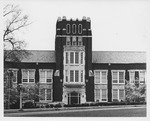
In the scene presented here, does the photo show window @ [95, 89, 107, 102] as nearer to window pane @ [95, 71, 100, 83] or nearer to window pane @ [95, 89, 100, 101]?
window pane @ [95, 89, 100, 101]

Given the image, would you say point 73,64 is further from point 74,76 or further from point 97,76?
point 97,76

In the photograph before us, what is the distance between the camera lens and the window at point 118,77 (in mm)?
26559

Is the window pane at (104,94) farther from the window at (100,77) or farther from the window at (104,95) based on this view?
the window at (100,77)

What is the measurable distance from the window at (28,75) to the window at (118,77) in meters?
3.89

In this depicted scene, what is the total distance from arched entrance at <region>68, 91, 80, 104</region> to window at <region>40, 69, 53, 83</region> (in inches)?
47.5

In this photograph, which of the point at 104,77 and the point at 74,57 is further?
the point at 74,57

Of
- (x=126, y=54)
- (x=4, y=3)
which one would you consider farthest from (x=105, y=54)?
(x=4, y=3)

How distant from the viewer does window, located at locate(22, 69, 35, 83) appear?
26.3 metres

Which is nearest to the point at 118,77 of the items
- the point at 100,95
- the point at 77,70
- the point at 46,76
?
the point at 100,95

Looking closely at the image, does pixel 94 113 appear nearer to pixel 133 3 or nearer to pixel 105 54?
pixel 105 54

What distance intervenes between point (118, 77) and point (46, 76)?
11.4ft

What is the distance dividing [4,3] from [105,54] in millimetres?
5365

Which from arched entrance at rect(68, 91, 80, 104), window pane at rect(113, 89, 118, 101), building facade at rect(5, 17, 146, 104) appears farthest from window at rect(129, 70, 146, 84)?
arched entrance at rect(68, 91, 80, 104)

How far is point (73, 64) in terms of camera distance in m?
26.6
